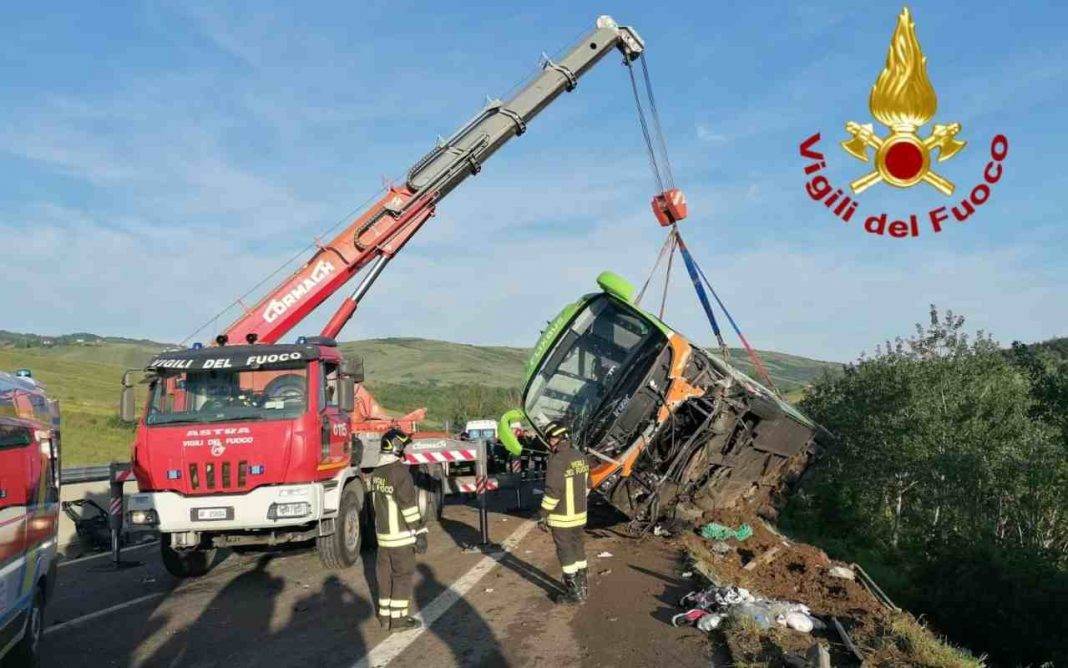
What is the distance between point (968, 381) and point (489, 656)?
682 inches

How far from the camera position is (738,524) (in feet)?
34.2

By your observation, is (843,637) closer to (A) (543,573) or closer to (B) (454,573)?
(A) (543,573)

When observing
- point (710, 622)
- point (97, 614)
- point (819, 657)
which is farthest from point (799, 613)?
point (97, 614)

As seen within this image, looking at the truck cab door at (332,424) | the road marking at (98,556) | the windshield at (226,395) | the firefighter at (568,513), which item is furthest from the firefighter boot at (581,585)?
the road marking at (98,556)

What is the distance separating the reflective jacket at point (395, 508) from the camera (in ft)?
22.2

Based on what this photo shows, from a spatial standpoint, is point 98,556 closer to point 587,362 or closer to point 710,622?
point 587,362

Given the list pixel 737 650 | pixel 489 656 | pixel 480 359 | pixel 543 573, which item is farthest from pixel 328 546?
pixel 480 359

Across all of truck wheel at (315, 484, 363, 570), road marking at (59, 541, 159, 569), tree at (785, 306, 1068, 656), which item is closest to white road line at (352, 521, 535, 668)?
truck wheel at (315, 484, 363, 570)

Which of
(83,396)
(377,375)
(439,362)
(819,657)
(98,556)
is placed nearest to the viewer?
(819,657)

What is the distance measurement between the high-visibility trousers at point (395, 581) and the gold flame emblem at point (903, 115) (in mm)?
5151

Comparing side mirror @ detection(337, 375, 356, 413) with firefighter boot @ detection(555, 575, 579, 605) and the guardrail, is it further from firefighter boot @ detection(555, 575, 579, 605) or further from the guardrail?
the guardrail

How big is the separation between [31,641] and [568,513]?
4.21 metres

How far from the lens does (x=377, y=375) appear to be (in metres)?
89.2

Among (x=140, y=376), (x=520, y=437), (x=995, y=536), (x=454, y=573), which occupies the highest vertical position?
(x=140, y=376)
